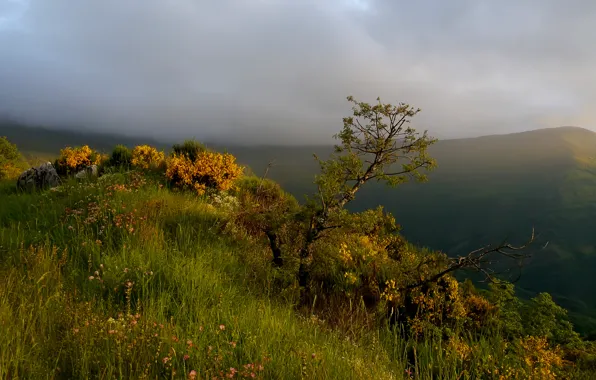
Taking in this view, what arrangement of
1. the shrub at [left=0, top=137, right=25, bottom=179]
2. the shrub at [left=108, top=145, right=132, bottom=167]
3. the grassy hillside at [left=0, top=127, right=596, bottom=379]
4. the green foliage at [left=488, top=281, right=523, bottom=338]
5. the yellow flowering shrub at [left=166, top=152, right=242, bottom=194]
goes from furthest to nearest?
the shrub at [left=0, top=137, right=25, bottom=179], the shrub at [left=108, top=145, right=132, bottom=167], the yellow flowering shrub at [left=166, top=152, right=242, bottom=194], the green foliage at [left=488, top=281, right=523, bottom=338], the grassy hillside at [left=0, top=127, right=596, bottom=379]

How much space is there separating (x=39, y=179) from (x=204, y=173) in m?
6.10

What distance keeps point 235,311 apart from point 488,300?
23.6 feet

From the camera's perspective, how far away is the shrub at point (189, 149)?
13070mm

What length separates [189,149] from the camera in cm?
1345

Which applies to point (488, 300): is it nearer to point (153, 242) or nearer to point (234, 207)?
point (234, 207)

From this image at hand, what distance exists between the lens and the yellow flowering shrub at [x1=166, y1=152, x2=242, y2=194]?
10.6 metres

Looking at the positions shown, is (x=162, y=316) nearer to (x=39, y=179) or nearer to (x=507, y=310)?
(x=507, y=310)

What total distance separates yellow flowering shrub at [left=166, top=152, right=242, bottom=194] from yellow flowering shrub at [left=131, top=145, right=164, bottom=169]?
2670 mm

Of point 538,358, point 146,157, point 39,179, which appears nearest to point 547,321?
point 538,358

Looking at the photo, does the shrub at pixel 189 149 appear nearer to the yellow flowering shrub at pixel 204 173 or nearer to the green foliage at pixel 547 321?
the yellow flowering shrub at pixel 204 173

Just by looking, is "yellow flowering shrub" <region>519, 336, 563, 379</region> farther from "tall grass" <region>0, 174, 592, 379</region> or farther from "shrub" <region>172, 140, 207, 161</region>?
"shrub" <region>172, 140, 207, 161</region>

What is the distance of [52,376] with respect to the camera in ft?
7.43

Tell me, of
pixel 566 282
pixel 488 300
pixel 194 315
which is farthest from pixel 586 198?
pixel 194 315

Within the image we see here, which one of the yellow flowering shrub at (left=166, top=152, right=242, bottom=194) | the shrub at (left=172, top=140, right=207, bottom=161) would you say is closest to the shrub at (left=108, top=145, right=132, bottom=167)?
the shrub at (left=172, top=140, right=207, bottom=161)
